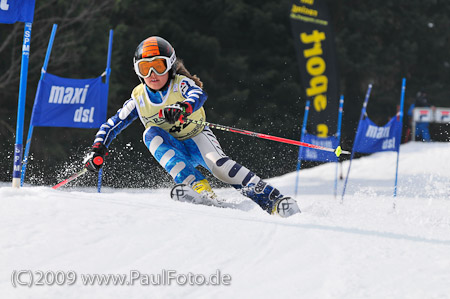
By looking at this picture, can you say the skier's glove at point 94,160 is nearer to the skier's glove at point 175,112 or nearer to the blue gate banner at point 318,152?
the skier's glove at point 175,112

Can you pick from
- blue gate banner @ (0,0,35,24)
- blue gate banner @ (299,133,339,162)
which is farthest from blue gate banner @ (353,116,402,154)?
blue gate banner @ (0,0,35,24)

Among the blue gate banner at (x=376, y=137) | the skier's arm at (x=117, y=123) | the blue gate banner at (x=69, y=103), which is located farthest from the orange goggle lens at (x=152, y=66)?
the blue gate banner at (x=376, y=137)

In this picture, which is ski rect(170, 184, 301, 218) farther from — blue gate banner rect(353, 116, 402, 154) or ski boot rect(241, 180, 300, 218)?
blue gate banner rect(353, 116, 402, 154)

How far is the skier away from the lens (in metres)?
4.55

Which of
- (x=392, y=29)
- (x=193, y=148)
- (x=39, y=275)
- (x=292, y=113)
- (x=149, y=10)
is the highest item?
(x=392, y=29)

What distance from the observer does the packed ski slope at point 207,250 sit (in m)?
2.47

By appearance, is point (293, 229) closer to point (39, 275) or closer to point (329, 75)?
point (39, 275)

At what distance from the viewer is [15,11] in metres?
4.41

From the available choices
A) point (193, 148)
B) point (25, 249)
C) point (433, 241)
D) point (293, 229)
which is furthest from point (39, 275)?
point (193, 148)

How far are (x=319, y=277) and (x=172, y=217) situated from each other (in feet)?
3.28

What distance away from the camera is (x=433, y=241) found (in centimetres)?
325

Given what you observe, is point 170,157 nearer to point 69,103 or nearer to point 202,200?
point 202,200

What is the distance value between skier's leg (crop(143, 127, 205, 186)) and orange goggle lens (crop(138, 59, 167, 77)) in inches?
17.5

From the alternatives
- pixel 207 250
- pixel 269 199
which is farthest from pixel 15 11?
pixel 207 250
